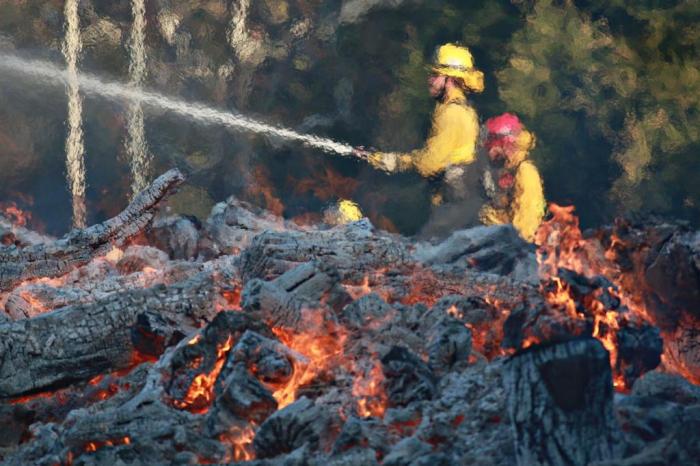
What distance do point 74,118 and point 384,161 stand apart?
4.75 m

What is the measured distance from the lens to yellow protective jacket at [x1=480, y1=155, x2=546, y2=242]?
1382 cm

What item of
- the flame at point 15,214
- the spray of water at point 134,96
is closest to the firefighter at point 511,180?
the spray of water at point 134,96

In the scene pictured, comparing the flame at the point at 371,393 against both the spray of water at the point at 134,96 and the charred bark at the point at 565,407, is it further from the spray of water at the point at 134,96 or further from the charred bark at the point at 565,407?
the spray of water at the point at 134,96

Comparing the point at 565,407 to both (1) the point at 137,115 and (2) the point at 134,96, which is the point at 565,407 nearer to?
(1) the point at 137,115

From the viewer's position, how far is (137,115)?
53.0 feet

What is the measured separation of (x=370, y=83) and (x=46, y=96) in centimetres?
486

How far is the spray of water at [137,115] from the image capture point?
16.0 m

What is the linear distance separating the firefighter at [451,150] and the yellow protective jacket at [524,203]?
0.36m

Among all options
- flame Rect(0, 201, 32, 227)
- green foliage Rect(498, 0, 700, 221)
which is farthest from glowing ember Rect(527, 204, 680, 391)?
flame Rect(0, 201, 32, 227)

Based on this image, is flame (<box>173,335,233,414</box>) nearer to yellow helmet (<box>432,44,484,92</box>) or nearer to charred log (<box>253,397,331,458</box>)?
charred log (<box>253,397,331,458</box>)

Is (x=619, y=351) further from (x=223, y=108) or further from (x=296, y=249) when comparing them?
(x=223, y=108)

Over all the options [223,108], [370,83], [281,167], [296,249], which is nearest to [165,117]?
[223,108]

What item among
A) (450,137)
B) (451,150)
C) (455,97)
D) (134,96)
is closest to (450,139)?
(450,137)

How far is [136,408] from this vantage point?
7973mm
